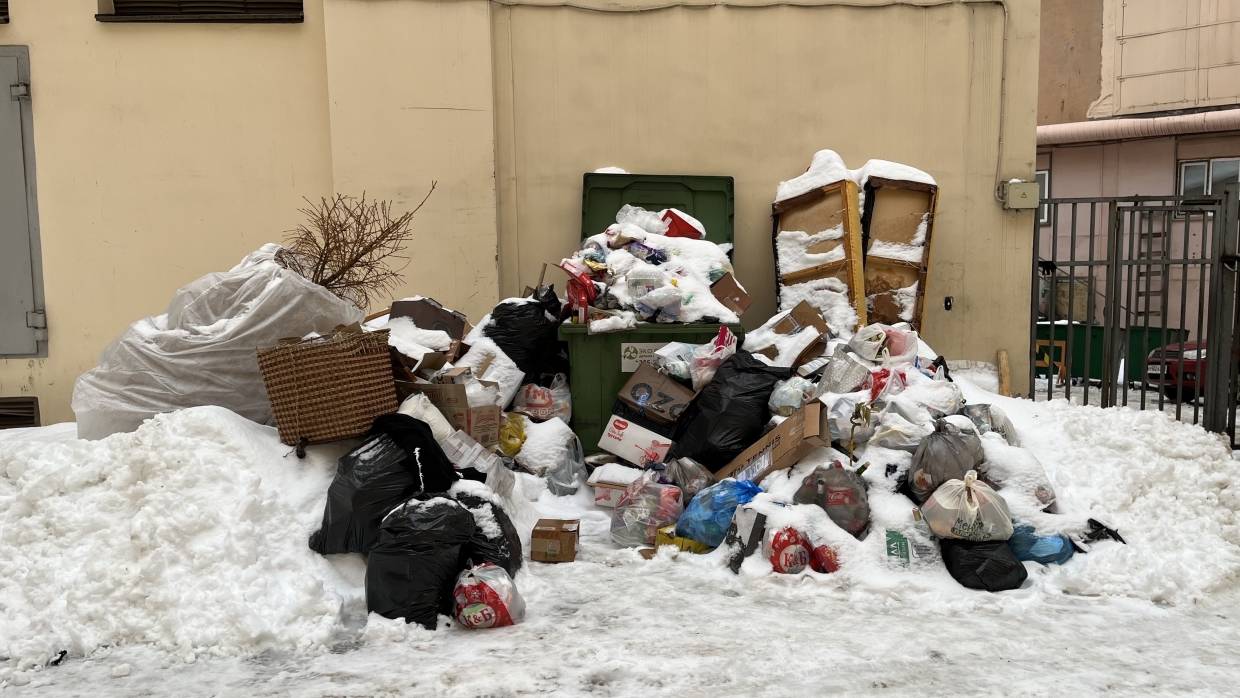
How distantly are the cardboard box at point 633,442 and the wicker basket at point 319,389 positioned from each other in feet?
5.23

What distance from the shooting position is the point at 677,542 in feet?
14.4

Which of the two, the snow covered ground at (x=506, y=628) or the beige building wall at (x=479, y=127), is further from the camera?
the beige building wall at (x=479, y=127)

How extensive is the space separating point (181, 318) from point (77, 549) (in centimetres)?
151

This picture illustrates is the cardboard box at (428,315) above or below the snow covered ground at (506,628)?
above

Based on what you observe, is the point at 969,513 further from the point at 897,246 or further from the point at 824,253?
the point at 897,246

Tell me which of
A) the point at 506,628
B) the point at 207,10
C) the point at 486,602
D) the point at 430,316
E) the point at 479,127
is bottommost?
the point at 506,628

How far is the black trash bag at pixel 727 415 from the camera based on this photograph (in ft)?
16.4

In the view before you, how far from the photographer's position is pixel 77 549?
347cm

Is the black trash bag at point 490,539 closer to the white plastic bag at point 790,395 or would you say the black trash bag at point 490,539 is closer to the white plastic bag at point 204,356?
the white plastic bag at point 204,356

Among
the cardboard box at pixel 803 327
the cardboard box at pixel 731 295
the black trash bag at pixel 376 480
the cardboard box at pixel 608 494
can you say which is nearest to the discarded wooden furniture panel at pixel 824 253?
the cardboard box at pixel 803 327

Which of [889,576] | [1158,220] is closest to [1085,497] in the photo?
[889,576]

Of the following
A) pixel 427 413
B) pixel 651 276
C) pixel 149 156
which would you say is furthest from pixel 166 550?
pixel 149 156

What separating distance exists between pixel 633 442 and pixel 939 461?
181 cm

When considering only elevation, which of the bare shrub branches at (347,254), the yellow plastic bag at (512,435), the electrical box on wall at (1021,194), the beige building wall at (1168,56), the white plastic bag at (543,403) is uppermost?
the beige building wall at (1168,56)
